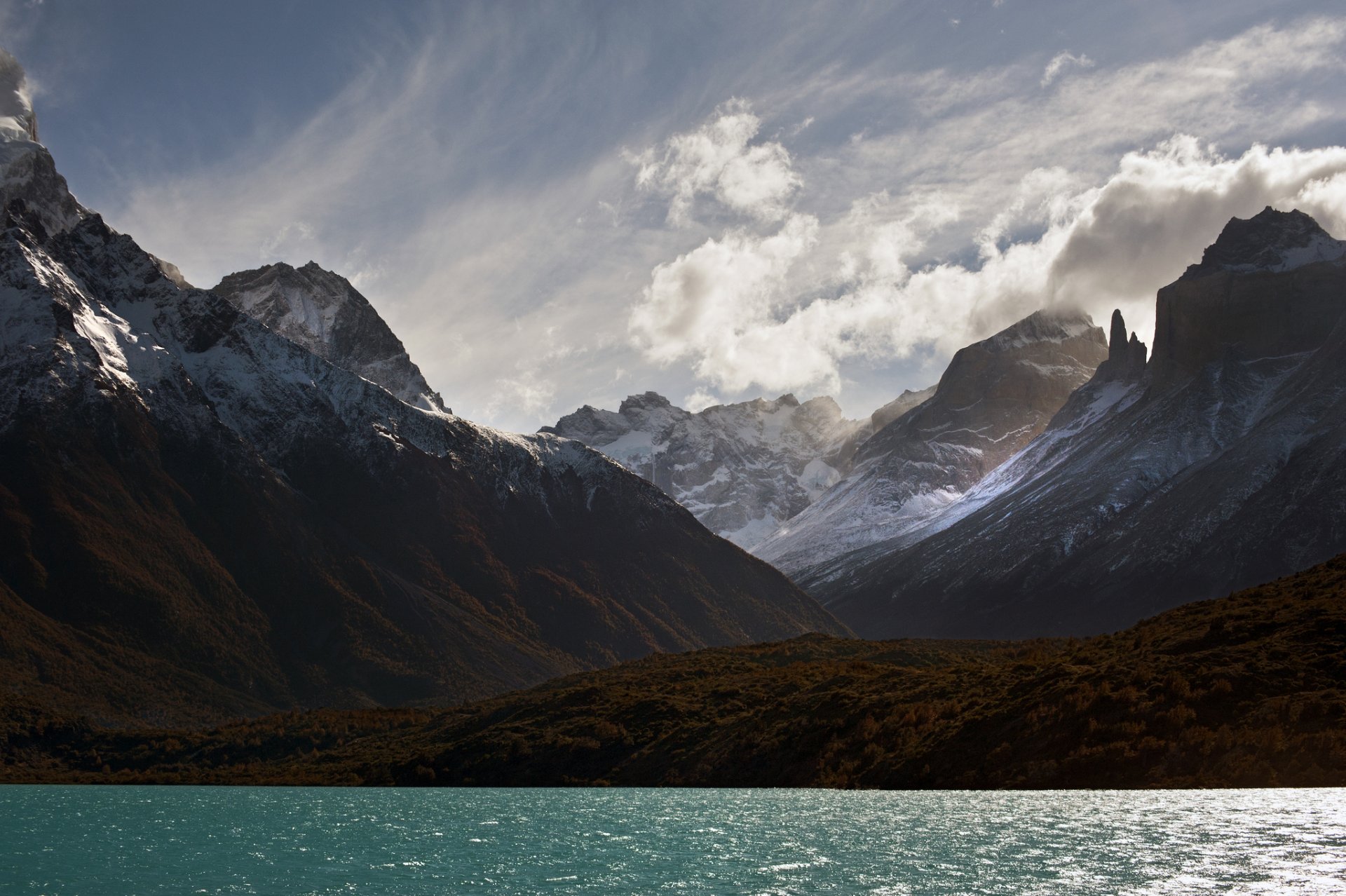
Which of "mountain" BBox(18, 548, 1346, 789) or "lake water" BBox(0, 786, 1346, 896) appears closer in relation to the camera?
"lake water" BBox(0, 786, 1346, 896)

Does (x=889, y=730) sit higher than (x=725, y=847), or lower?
higher

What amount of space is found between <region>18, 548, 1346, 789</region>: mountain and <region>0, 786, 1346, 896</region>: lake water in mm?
8612

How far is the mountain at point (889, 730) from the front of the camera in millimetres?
97875

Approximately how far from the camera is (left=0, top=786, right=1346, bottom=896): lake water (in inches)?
2178

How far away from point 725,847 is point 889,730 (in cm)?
6151

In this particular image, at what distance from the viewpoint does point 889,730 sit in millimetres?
127562

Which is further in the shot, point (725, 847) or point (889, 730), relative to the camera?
point (889, 730)

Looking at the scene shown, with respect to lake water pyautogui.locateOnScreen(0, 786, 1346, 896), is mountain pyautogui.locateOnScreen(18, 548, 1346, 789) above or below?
above

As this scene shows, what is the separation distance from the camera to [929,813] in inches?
3329

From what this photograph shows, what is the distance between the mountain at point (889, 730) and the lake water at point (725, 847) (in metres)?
8.61

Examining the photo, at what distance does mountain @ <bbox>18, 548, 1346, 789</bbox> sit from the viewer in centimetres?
9788

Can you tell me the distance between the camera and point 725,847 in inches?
2746

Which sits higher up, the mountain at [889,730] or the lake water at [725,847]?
the mountain at [889,730]

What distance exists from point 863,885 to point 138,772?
15155 centimetres
